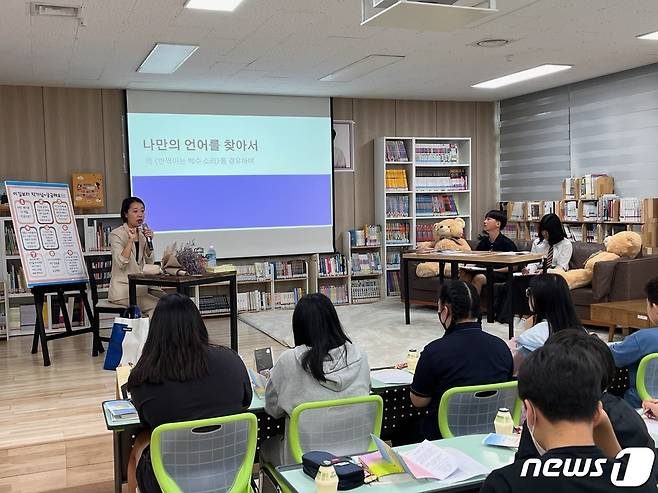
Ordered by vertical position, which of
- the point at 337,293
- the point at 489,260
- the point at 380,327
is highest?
the point at 489,260

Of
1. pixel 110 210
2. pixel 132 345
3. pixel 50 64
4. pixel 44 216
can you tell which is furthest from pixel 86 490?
pixel 110 210

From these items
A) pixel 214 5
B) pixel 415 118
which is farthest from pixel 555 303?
pixel 415 118

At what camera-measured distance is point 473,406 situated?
9.29 ft

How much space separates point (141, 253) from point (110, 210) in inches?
83.4

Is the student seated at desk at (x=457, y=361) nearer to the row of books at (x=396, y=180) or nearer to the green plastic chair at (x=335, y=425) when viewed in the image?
the green plastic chair at (x=335, y=425)

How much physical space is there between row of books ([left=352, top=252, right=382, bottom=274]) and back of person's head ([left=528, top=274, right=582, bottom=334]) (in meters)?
6.49

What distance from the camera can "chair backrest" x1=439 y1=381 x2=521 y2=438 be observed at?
2.75 meters

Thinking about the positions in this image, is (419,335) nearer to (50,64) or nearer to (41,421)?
(41,421)

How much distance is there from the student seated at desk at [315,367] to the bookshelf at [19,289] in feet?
18.6

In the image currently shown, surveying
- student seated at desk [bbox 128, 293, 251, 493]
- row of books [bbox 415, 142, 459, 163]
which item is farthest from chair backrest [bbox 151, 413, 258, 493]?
row of books [bbox 415, 142, 459, 163]

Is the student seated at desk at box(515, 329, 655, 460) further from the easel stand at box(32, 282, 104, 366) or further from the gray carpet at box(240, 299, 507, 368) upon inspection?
the easel stand at box(32, 282, 104, 366)

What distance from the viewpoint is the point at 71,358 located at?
262 inches

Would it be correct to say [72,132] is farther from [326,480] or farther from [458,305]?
[326,480]

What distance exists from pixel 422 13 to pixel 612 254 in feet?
13.7
